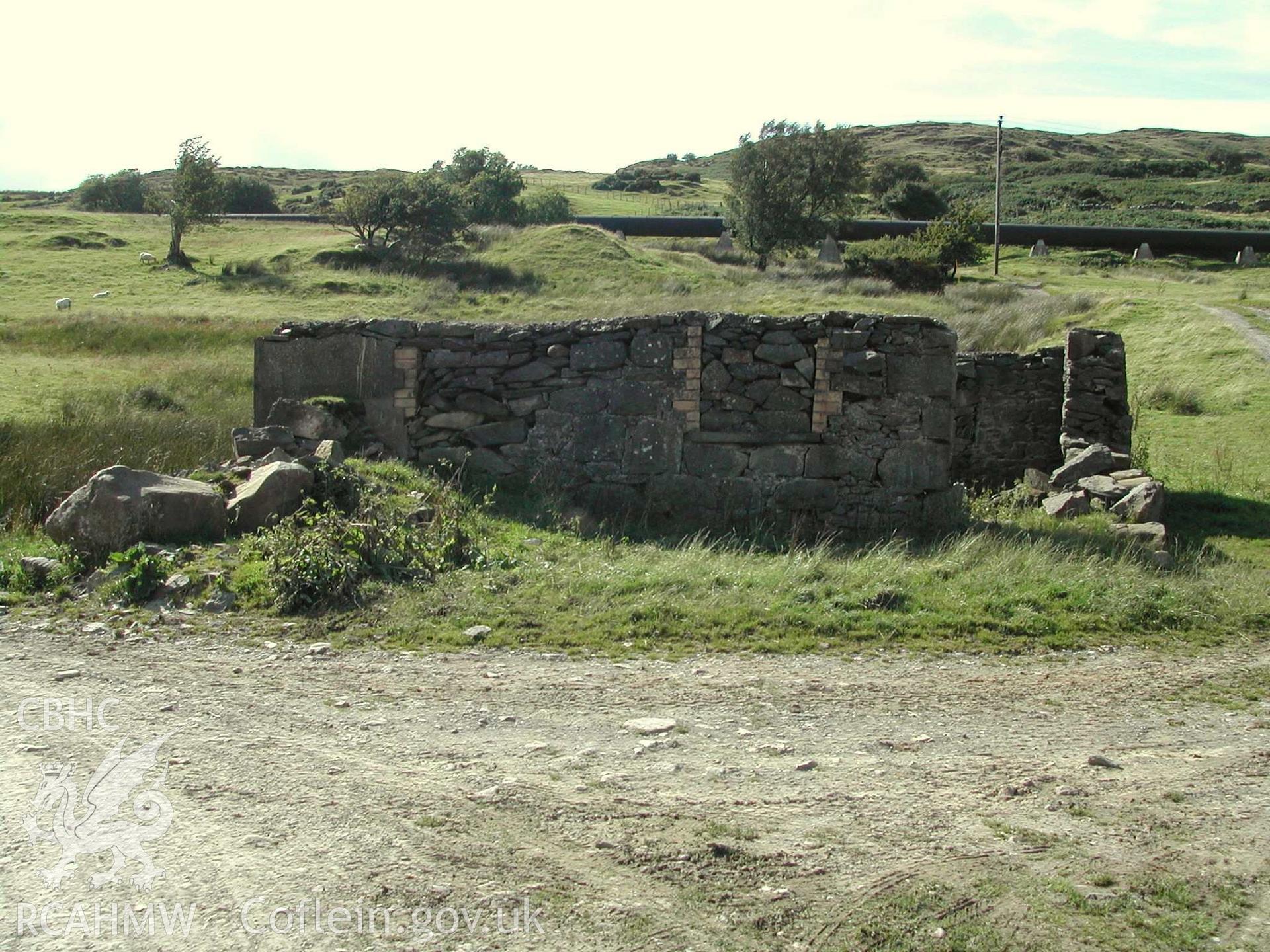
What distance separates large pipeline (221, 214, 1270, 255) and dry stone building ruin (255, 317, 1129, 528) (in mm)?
35896

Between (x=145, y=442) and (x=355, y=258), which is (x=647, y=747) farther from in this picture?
(x=355, y=258)

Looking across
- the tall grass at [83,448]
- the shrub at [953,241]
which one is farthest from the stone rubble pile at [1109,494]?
the shrub at [953,241]

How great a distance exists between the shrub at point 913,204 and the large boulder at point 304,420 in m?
49.3

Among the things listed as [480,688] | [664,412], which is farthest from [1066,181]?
[480,688]

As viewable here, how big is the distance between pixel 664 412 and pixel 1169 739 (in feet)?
17.8

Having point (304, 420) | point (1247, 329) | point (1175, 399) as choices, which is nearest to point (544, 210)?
point (1247, 329)

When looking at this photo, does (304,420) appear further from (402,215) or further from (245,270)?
(402,215)

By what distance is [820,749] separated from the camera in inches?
184

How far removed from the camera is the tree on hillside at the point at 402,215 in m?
41.6

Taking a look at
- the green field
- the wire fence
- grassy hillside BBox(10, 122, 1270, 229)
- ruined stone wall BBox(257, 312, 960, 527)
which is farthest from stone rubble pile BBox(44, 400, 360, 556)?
the wire fence

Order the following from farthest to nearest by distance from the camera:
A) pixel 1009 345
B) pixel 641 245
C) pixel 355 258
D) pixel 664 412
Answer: pixel 641 245
pixel 355 258
pixel 1009 345
pixel 664 412

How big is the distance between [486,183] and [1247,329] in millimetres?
37501

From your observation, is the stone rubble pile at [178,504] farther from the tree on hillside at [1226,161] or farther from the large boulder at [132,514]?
the tree on hillside at [1226,161]

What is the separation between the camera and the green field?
21.7ft
